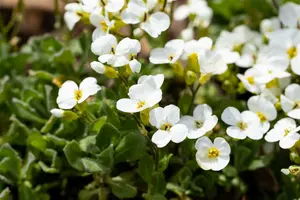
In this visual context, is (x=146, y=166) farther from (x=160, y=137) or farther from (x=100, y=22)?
(x=100, y=22)

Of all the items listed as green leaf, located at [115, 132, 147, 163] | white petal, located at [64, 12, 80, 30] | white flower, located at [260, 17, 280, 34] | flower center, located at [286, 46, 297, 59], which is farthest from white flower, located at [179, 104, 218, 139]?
white flower, located at [260, 17, 280, 34]

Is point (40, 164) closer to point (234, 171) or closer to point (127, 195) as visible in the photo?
point (127, 195)

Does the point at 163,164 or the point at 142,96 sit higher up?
the point at 142,96

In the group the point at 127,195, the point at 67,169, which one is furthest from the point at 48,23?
the point at 127,195

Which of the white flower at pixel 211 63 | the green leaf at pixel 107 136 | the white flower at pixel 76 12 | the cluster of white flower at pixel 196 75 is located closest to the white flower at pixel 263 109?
the cluster of white flower at pixel 196 75

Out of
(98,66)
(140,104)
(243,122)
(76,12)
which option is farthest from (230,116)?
(76,12)

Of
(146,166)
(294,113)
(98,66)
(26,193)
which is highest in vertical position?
(98,66)

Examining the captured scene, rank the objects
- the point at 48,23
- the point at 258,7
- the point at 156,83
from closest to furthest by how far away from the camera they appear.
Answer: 1. the point at 156,83
2. the point at 258,7
3. the point at 48,23

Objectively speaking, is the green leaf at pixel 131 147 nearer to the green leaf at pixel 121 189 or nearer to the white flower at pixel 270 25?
the green leaf at pixel 121 189
